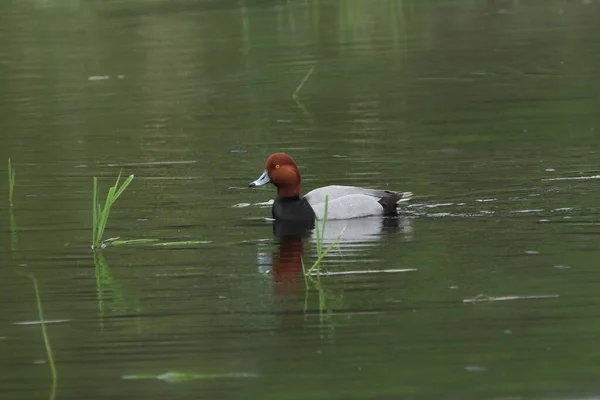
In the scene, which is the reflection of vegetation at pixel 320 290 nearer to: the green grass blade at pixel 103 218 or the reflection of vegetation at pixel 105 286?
the reflection of vegetation at pixel 105 286

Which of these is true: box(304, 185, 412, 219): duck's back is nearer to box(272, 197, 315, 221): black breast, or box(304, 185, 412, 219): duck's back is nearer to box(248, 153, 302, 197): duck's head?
box(272, 197, 315, 221): black breast

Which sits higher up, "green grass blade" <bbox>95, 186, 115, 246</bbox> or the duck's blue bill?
"green grass blade" <bbox>95, 186, 115, 246</bbox>

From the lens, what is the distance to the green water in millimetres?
7320

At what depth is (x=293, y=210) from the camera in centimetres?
1195

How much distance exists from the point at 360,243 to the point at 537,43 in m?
12.7

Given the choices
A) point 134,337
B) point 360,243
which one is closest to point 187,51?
point 360,243

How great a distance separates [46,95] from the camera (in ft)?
64.2

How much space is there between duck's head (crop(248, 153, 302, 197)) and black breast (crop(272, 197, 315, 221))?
112 mm

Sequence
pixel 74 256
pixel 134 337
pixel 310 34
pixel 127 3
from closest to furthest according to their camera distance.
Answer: pixel 134 337 < pixel 74 256 < pixel 310 34 < pixel 127 3

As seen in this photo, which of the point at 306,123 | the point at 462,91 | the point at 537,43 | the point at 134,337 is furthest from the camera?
the point at 537,43

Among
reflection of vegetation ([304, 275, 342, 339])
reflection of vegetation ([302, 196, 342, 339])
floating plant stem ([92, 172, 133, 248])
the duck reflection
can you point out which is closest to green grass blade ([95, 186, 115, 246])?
floating plant stem ([92, 172, 133, 248])

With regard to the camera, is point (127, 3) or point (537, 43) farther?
point (127, 3)

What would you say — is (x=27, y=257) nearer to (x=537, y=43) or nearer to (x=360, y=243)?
(x=360, y=243)

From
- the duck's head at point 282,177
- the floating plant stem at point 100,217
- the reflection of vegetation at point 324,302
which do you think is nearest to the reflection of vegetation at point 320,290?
the reflection of vegetation at point 324,302
